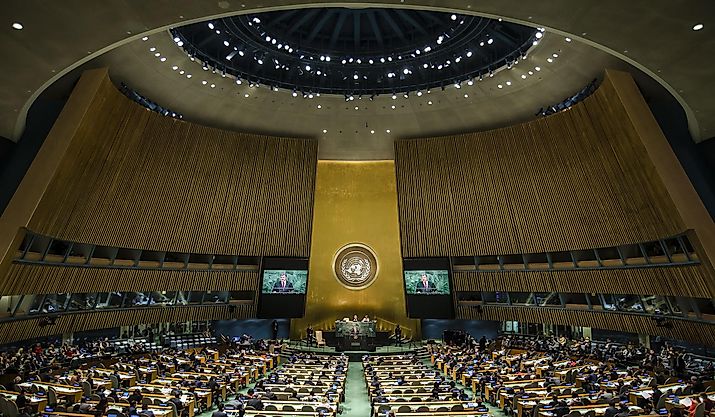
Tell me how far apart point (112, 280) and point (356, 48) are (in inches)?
563

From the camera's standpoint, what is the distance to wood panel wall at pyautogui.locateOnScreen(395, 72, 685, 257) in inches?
615

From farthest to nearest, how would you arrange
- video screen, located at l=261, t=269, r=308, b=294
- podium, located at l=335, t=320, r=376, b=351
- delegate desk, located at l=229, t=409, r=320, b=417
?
video screen, located at l=261, t=269, r=308, b=294 → podium, located at l=335, t=320, r=376, b=351 → delegate desk, located at l=229, t=409, r=320, b=417

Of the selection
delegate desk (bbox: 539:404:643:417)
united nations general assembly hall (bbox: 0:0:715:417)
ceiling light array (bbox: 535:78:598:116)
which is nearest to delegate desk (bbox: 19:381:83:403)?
united nations general assembly hall (bbox: 0:0:715:417)

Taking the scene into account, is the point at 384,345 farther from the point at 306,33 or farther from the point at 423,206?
the point at 306,33

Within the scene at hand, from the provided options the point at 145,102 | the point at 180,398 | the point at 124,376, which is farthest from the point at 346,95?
the point at 180,398

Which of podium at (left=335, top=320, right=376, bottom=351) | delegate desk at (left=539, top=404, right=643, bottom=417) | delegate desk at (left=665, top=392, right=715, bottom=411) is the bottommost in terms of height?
delegate desk at (left=539, top=404, right=643, bottom=417)

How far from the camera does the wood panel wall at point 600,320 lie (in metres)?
14.6

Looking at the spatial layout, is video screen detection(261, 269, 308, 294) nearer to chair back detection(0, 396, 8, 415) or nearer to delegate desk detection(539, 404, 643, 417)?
chair back detection(0, 396, 8, 415)

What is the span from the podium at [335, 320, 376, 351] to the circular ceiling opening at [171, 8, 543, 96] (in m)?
11.2

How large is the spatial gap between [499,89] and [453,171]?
491 cm

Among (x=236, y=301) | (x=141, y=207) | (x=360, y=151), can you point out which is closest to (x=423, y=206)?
(x=360, y=151)

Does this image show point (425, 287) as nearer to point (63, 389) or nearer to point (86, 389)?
point (86, 389)

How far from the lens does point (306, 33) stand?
66.1 ft

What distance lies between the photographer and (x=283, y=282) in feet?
76.4
